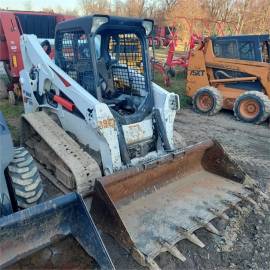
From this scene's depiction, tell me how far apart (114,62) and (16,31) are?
4.40m

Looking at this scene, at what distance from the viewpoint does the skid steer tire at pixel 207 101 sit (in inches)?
324

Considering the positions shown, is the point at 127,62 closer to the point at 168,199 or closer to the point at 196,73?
the point at 168,199

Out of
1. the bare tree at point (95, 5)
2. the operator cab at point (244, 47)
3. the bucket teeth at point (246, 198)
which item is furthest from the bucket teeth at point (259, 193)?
the bare tree at point (95, 5)

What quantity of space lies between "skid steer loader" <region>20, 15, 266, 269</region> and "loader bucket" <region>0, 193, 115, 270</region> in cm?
32

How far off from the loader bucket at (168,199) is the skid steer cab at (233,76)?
13.3 feet

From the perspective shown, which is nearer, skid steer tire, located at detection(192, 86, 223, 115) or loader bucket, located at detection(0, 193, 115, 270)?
loader bucket, located at detection(0, 193, 115, 270)

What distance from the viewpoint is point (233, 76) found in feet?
27.3

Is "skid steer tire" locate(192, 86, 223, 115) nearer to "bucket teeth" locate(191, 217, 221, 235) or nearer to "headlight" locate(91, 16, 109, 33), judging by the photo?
"headlight" locate(91, 16, 109, 33)

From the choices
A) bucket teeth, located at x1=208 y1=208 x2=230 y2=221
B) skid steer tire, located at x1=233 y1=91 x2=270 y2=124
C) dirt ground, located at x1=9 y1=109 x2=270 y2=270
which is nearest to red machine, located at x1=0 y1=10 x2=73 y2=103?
skid steer tire, located at x1=233 y1=91 x2=270 y2=124

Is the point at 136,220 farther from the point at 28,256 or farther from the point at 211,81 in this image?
the point at 211,81

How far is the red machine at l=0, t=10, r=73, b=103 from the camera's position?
7594 millimetres

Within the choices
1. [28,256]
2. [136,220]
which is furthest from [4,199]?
[136,220]

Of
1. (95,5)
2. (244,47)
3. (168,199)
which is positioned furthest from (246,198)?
(95,5)

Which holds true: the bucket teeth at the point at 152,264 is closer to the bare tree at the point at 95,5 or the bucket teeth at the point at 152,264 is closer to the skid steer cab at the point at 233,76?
the skid steer cab at the point at 233,76
